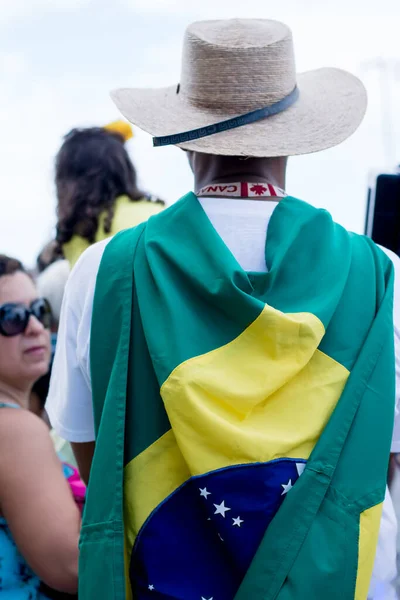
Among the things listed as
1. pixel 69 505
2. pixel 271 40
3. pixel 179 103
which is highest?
pixel 271 40

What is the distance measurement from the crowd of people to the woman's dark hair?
61 centimetres

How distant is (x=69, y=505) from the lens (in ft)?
5.73

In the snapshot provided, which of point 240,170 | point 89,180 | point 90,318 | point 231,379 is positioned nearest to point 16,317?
point 90,318

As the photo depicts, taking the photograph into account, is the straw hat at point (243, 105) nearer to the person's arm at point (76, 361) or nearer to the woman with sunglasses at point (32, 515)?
the person's arm at point (76, 361)

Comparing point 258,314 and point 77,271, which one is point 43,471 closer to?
point 77,271

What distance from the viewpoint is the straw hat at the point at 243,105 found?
5.20 feet

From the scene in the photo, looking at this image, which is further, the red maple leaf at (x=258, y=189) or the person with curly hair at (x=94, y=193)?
the person with curly hair at (x=94, y=193)

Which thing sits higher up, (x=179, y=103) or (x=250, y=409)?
(x=179, y=103)

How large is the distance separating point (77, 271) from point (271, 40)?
64 cm

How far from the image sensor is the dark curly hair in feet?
9.98

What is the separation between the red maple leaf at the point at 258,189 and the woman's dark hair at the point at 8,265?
879 mm

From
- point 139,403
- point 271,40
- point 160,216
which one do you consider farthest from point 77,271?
point 271,40

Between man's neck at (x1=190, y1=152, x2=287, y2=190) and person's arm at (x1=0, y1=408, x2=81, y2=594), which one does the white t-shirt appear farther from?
person's arm at (x1=0, y1=408, x2=81, y2=594)

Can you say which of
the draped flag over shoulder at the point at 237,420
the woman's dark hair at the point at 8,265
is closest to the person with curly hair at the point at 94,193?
the woman's dark hair at the point at 8,265
